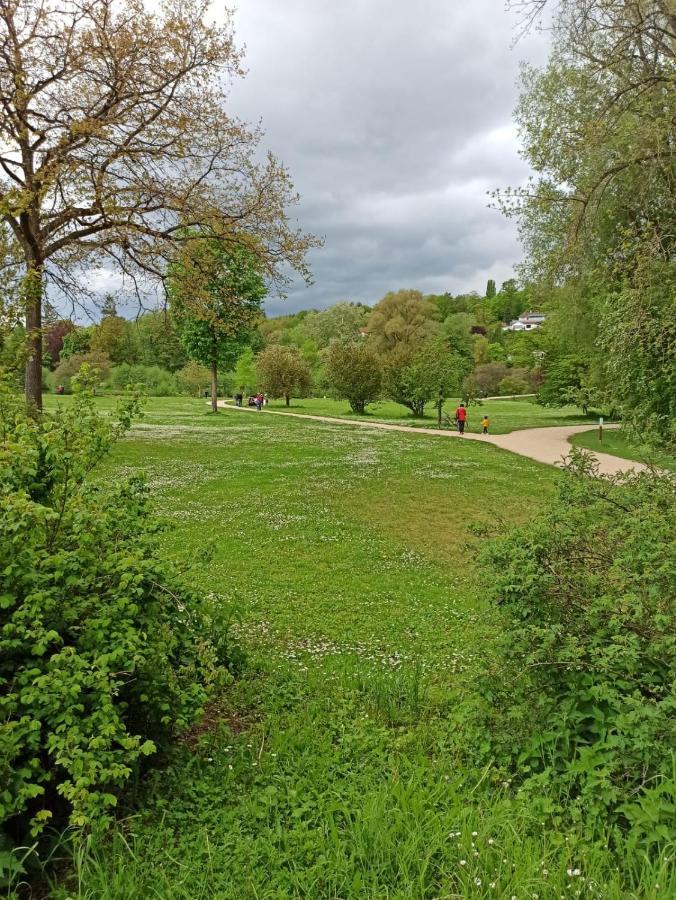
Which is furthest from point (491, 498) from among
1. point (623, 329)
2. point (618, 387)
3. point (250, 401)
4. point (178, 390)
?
point (178, 390)

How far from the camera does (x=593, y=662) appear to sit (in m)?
2.85

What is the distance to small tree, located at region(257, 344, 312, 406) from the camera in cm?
4831

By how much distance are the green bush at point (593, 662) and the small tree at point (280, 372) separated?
45713 millimetres

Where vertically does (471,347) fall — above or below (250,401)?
above

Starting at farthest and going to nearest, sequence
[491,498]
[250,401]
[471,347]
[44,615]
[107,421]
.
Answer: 1. [471,347]
2. [250,401]
3. [491,498]
4. [107,421]
5. [44,615]

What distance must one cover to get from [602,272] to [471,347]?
188ft

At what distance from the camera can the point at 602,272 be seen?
18312 mm

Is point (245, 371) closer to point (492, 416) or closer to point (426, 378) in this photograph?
point (492, 416)

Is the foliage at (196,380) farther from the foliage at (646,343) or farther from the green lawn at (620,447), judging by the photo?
the foliage at (646,343)

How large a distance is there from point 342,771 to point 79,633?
178 centimetres

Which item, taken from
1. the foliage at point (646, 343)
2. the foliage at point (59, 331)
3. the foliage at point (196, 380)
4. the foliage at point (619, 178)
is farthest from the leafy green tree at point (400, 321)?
the foliage at point (646, 343)

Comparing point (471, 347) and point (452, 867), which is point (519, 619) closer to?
point (452, 867)

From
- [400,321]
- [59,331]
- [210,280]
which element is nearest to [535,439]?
[210,280]

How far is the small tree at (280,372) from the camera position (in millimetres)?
48312
